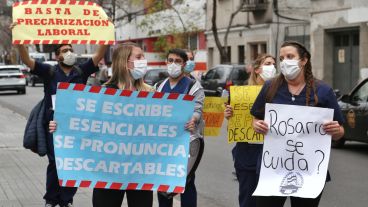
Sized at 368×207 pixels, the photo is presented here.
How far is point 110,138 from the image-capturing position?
16.7 feet

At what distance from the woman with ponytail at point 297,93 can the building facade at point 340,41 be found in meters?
23.5

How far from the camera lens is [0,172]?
10.1 metres

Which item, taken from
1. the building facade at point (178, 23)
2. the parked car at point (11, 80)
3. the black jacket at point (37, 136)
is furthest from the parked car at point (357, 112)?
the building facade at point (178, 23)

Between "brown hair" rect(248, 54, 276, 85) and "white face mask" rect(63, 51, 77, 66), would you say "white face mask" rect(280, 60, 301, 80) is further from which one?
"white face mask" rect(63, 51, 77, 66)

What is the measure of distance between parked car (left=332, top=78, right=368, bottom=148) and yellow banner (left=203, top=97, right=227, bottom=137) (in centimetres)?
459

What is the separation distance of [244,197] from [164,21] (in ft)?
140

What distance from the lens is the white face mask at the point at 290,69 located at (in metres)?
4.98

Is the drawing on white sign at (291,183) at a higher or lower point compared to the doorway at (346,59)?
lower

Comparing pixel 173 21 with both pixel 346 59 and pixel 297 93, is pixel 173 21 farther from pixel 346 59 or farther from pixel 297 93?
pixel 297 93

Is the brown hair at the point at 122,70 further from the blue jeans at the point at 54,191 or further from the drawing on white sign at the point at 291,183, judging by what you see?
the blue jeans at the point at 54,191

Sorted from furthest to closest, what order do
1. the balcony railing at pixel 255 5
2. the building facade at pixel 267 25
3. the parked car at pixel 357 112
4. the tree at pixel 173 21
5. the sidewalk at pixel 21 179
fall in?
1. the tree at pixel 173 21
2. the balcony railing at pixel 255 5
3. the building facade at pixel 267 25
4. the parked car at pixel 357 112
5. the sidewalk at pixel 21 179

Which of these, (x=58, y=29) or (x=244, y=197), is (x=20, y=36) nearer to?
(x=58, y=29)

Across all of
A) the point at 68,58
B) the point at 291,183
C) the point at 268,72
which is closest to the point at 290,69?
the point at 291,183

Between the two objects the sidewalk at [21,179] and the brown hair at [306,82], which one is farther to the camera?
the sidewalk at [21,179]
